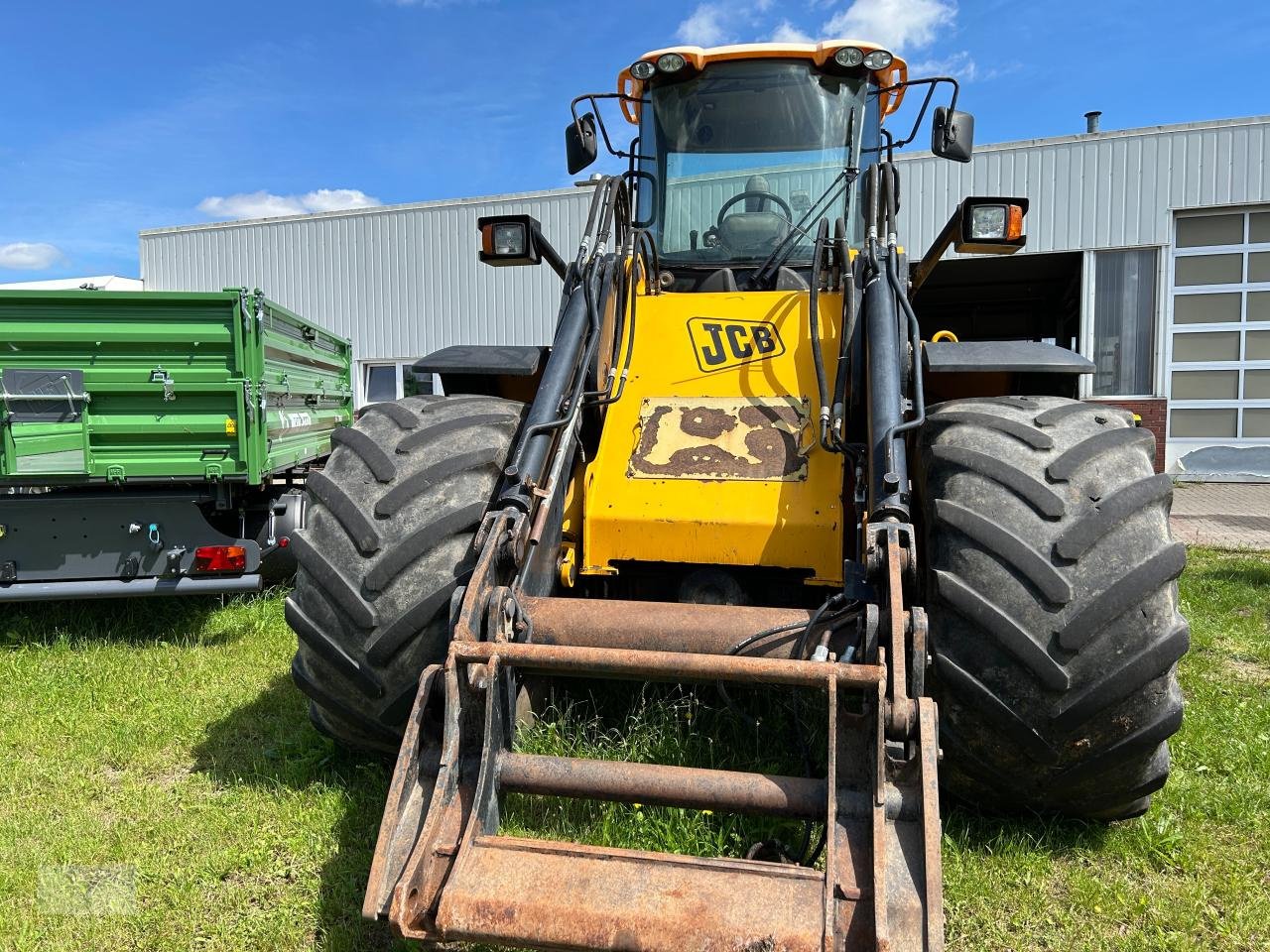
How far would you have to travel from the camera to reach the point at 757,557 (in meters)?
3.17

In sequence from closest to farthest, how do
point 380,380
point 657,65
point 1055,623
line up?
1. point 1055,623
2. point 657,65
3. point 380,380

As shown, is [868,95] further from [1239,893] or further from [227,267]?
[227,267]

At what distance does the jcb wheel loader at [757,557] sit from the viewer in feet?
7.05

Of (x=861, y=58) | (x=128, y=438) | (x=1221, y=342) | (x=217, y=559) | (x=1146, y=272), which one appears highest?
(x=1146, y=272)

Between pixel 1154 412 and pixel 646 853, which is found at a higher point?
pixel 1154 412

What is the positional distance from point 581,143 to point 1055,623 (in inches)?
116

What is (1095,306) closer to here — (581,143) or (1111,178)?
(1111,178)

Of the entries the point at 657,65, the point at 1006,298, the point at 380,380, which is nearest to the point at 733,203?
the point at 657,65

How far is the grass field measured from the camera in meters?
2.57

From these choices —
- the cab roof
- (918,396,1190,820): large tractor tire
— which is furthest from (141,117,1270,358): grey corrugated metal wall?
(918,396,1190,820): large tractor tire

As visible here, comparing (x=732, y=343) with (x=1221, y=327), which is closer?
(x=732, y=343)

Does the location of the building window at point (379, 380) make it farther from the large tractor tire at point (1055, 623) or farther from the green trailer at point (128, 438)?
the large tractor tire at point (1055, 623)

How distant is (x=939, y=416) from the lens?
309cm

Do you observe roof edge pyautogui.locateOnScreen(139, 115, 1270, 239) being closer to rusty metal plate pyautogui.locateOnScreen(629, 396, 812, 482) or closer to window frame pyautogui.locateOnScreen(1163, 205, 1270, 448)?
window frame pyautogui.locateOnScreen(1163, 205, 1270, 448)
